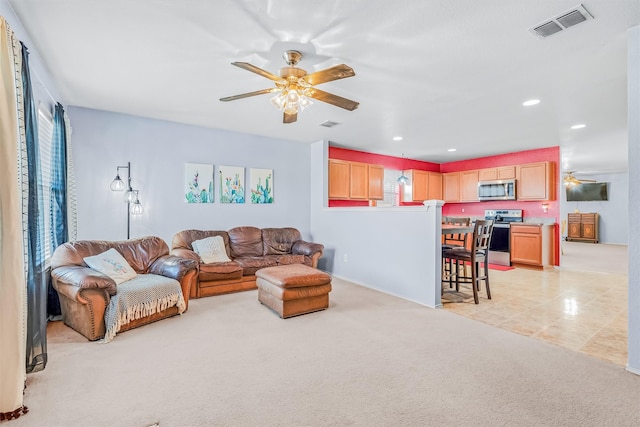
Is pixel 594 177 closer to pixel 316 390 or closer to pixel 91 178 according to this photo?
pixel 316 390

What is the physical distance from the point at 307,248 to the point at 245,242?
105 centimetres

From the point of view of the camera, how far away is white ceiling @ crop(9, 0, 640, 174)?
2.15m

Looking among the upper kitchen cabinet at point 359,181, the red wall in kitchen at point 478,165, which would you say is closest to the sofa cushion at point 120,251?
the red wall in kitchen at point 478,165

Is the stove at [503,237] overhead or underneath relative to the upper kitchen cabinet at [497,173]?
underneath

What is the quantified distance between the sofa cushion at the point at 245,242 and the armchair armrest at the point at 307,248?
0.62 metres

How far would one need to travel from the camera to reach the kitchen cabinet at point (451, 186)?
7941mm

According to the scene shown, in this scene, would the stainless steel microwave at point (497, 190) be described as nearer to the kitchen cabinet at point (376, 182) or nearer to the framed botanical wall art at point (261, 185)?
Result: the kitchen cabinet at point (376, 182)

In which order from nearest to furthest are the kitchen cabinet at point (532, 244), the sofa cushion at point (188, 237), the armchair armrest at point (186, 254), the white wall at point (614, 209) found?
the armchair armrest at point (186, 254)
the sofa cushion at point (188, 237)
the kitchen cabinet at point (532, 244)
the white wall at point (614, 209)

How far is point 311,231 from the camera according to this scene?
6363 millimetres

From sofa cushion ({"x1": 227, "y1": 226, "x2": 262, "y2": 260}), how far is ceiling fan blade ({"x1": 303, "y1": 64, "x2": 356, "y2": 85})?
321 centimetres

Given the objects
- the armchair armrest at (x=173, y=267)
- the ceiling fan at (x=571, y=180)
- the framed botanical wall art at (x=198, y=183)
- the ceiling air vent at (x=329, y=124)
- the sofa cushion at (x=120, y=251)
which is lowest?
the armchair armrest at (x=173, y=267)

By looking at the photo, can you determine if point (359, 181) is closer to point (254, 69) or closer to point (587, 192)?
point (254, 69)

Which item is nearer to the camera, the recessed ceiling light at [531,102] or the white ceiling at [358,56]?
the white ceiling at [358,56]

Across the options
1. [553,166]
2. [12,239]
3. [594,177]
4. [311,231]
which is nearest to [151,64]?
[12,239]
